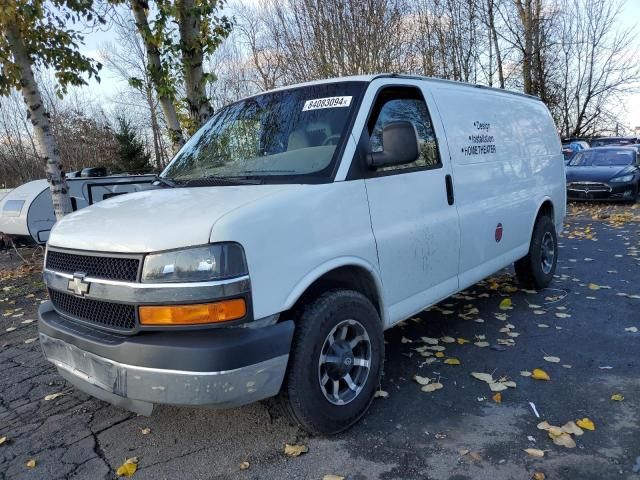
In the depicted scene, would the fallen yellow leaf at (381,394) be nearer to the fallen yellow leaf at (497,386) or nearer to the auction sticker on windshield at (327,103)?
the fallen yellow leaf at (497,386)

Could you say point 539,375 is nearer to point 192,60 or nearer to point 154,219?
point 154,219

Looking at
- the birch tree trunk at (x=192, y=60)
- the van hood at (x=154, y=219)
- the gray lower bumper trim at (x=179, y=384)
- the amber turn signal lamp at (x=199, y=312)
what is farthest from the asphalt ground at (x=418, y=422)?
the birch tree trunk at (x=192, y=60)

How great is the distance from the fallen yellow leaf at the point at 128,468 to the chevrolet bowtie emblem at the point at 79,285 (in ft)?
3.22

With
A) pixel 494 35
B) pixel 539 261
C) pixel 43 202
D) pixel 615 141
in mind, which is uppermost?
pixel 494 35

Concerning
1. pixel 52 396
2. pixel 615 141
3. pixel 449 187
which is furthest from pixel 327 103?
pixel 615 141

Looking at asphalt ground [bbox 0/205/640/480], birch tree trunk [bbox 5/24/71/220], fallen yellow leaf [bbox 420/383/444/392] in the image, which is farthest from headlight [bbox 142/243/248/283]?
birch tree trunk [bbox 5/24/71/220]

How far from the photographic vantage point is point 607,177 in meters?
13.3

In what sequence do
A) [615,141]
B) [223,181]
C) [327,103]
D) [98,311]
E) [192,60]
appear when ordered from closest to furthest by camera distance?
[98,311]
[223,181]
[327,103]
[192,60]
[615,141]

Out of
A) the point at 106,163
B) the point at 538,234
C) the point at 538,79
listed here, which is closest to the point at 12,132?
the point at 106,163

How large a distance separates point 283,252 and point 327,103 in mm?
1295

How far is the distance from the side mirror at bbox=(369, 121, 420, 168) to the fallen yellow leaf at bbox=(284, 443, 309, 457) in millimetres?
1721

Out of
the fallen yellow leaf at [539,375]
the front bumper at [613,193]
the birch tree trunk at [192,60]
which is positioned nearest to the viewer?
the fallen yellow leaf at [539,375]

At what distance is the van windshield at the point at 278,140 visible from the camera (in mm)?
3064

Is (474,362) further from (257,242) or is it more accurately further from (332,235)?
(257,242)
